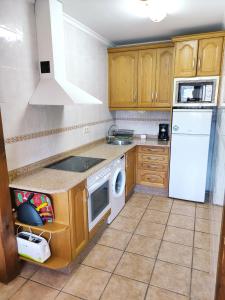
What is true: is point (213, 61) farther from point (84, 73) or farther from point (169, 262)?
point (169, 262)

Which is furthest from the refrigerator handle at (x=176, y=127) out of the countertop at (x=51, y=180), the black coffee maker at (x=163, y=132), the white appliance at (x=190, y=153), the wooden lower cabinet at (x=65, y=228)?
the wooden lower cabinet at (x=65, y=228)

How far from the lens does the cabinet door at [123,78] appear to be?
3309mm

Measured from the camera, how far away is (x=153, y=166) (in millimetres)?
3264

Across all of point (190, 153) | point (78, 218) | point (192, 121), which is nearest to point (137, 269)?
point (78, 218)

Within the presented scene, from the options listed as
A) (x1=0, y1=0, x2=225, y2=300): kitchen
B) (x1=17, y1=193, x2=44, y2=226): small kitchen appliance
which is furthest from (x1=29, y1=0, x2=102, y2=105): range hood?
(x1=17, y1=193, x2=44, y2=226): small kitchen appliance

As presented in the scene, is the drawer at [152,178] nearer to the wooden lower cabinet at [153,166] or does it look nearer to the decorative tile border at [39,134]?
the wooden lower cabinet at [153,166]

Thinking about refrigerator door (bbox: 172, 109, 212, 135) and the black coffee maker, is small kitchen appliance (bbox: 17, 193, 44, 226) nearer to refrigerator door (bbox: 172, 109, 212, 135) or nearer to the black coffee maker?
refrigerator door (bbox: 172, 109, 212, 135)

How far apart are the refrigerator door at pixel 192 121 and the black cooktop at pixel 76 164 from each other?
126cm

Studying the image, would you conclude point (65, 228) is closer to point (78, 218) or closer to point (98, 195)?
point (78, 218)

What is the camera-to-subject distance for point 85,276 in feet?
5.95

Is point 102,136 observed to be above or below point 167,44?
below

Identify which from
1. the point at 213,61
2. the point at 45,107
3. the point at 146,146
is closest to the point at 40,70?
the point at 45,107

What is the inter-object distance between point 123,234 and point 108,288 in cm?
73

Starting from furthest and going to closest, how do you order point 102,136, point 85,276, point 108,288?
point 102,136 → point 85,276 → point 108,288
